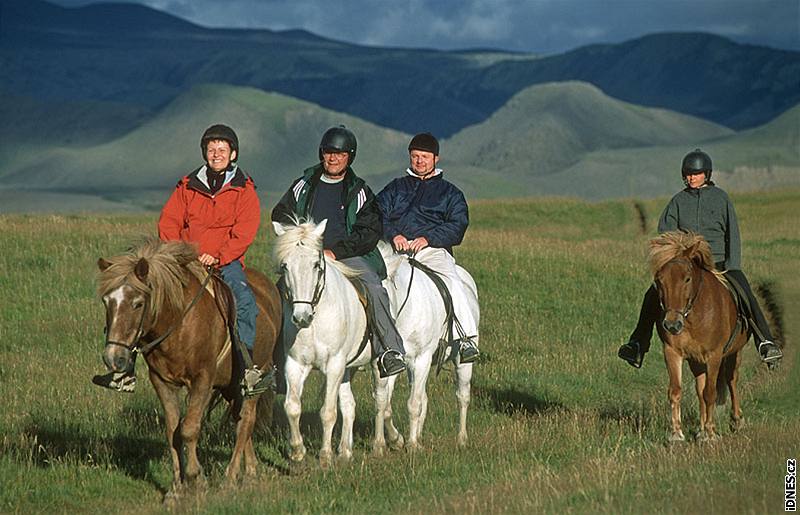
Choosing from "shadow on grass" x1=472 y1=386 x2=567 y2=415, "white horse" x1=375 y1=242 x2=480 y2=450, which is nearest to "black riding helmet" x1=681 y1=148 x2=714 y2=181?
"white horse" x1=375 y1=242 x2=480 y2=450

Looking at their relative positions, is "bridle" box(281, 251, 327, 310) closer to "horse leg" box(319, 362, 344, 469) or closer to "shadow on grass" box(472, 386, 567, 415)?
"horse leg" box(319, 362, 344, 469)

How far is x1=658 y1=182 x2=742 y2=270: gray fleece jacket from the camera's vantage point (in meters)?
12.7

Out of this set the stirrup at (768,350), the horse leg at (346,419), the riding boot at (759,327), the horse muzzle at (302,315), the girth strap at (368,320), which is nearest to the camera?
the horse muzzle at (302,315)

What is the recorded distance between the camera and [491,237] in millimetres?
35875

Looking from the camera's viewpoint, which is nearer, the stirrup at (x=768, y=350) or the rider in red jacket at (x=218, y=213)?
the rider in red jacket at (x=218, y=213)

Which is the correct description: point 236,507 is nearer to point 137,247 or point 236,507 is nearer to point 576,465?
point 137,247

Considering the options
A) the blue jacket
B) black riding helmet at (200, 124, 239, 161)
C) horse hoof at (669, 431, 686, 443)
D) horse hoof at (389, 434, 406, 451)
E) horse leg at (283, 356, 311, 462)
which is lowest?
horse hoof at (389, 434, 406, 451)

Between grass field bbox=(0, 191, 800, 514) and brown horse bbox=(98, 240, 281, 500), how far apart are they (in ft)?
1.89

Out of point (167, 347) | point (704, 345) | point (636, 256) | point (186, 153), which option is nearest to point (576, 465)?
point (704, 345)

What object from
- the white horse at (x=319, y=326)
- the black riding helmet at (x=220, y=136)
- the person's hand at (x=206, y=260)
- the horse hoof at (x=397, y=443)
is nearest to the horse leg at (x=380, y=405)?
the horse hoof at (x=397, y=443)

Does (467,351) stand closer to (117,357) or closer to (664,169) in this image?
(117,357)

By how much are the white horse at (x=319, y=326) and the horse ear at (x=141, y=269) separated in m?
1.46

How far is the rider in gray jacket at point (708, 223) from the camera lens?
12.7m

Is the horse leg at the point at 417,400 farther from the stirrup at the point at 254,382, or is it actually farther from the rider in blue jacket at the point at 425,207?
the stirrup at the point at 254,382
